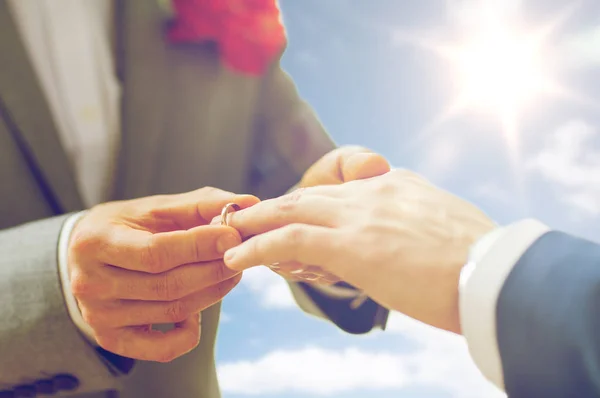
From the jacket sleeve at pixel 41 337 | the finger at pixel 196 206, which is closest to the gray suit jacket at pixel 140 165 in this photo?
the jacket sleeve at pixel 41 337

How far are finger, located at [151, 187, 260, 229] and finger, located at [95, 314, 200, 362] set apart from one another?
102 millimetres

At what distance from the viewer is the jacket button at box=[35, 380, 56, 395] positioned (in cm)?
47

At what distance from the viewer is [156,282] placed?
1.40 feet

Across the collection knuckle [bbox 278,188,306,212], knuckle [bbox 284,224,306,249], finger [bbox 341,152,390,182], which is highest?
finger [bbox 341,152,390,182]

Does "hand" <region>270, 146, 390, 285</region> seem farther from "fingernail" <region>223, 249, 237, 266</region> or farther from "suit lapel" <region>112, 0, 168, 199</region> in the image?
"suit lapel" <region>112, 0, 168, 199</region>

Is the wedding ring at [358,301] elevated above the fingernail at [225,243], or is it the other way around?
the fingernail at [225,243]

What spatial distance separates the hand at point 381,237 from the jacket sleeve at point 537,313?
0.03 m

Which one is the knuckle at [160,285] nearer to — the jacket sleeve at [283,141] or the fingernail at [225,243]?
the fingernail at [225,243]

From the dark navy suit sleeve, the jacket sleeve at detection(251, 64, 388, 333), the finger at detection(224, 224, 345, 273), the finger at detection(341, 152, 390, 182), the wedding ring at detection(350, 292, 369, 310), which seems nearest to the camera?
the dark navy suit sleeve

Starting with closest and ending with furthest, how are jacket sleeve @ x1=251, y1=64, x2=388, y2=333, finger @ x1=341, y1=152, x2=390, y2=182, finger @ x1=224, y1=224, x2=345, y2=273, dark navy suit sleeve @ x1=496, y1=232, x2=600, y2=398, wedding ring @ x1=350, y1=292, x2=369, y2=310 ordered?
dark navy suit sleeve @ x1=496, y1=232, x2=600, y2=398
finger @ x1=224, y1=224, x2=345, y2=273
finger @ x1=341, y1=152, x2=390, y2=182
wedding ring @ x1=350, y1=292, x2=369, y2=310
jacket sleeve @ x1=251, y1=64, x2=388, y2=333

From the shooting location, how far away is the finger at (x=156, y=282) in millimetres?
427

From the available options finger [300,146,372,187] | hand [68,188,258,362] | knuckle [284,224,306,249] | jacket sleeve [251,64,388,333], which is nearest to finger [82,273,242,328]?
hand [68,188,258,362]

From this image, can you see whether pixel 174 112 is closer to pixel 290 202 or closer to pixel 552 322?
pixel 290 202

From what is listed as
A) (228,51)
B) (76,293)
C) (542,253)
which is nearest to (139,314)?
(76,293)
